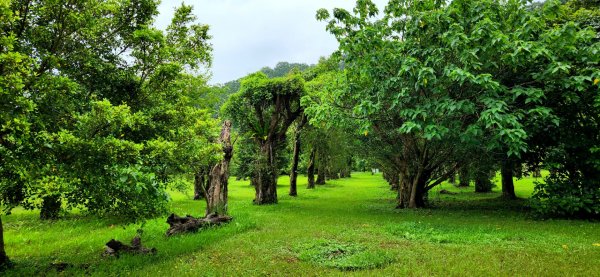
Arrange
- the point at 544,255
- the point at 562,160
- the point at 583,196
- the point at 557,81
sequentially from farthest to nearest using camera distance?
the point at 562,160 < the point at 583,196 < the point at 557,81 < the point at 544,255

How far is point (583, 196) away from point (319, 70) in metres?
19.8

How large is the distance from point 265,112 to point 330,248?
53.7 ft

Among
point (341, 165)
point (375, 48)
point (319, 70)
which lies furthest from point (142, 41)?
point (341, 165)

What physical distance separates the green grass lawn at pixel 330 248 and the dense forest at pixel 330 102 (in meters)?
0.99

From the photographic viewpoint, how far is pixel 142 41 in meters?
10.6

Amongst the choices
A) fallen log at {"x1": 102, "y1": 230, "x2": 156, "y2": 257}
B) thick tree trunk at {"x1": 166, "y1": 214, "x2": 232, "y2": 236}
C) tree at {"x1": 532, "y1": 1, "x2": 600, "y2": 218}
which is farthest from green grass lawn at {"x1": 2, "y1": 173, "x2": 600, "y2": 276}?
tree at {"x1": 532, "y1": 1, "x2": 600, "y2": 218}

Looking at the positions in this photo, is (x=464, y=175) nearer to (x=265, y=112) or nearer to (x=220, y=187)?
(x=265, y=112)

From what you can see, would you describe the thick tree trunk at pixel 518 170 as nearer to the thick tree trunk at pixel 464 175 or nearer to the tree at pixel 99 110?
the thick tree trunk at pixel 464 175

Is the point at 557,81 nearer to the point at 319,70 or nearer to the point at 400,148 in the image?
the point at 400,148

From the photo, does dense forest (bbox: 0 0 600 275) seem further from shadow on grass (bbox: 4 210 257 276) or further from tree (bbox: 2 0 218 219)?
shadow on grass (bbox: 4 210 257 276)

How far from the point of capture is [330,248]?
9.30m

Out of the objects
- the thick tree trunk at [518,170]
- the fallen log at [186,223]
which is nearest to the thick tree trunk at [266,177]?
the fallen log at [186,223]

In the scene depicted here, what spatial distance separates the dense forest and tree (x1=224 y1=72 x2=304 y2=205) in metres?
5.79

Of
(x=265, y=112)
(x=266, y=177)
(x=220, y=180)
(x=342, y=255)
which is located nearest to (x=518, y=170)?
(x=342, y=255)
